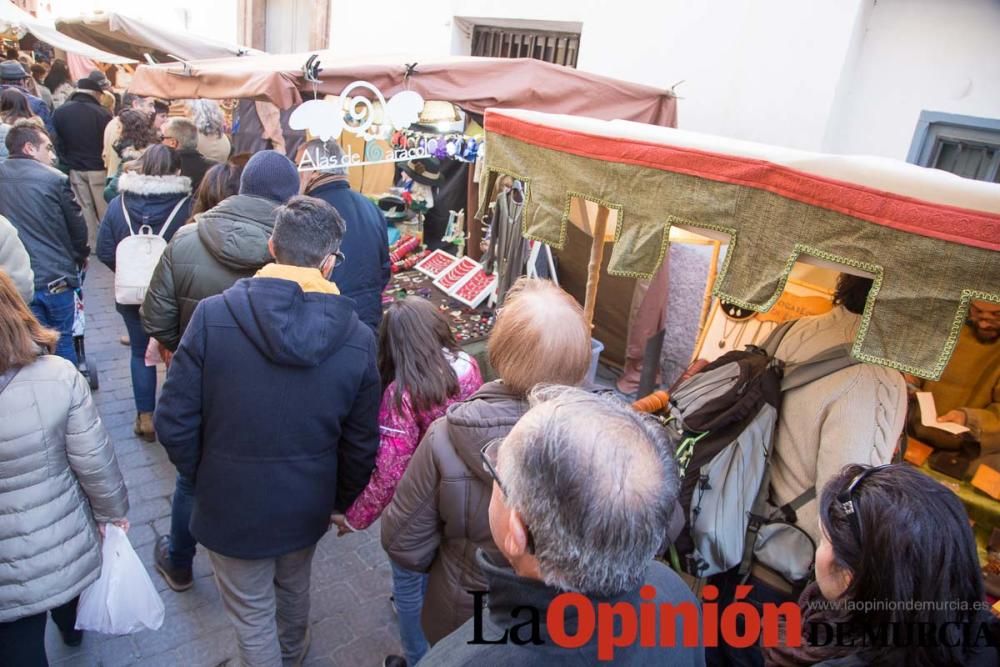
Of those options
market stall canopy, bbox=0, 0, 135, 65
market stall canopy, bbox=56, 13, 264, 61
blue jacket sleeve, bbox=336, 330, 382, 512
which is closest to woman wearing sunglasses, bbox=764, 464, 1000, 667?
blue jacket sleeve, bbox=336, 330, 382, 512

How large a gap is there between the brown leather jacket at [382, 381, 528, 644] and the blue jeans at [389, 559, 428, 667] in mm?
297

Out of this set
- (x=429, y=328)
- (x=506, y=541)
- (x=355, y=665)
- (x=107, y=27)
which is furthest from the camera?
(x=107, y=27)

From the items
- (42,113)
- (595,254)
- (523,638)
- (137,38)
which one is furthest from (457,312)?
(42,113)

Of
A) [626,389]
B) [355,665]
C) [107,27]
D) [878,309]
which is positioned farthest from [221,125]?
[878,309]

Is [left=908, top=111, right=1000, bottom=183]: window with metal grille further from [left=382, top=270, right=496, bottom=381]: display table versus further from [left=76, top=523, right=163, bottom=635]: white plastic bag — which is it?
[left=76, top=523, right=163, bottom=635]: white plastic bag

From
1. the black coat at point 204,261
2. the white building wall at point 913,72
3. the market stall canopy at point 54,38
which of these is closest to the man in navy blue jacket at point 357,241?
the black coat at point 204,261

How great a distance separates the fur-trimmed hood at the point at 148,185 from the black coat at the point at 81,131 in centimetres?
422

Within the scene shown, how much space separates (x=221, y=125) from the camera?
20.2ft

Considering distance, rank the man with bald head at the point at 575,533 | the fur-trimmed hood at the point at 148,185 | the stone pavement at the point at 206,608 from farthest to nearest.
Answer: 1. the fur-trimmed hood at the point at 148,185
2. the stone pavement at the point at 206,608
3. the man with bald head at the point at 575,533

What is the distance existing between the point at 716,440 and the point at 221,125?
19.1ft

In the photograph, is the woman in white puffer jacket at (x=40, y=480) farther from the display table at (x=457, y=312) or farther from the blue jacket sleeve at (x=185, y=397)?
the display table at (x=457, y=312)

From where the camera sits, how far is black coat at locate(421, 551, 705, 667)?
107cm

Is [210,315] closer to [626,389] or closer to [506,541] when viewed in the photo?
[506,541]

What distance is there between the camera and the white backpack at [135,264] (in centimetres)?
389
